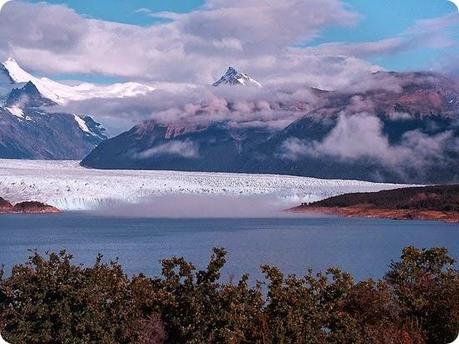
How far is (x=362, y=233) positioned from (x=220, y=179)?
1818 cm

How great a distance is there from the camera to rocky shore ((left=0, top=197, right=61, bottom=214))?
6450cm

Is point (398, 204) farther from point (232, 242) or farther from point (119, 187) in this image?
point (232, 242)

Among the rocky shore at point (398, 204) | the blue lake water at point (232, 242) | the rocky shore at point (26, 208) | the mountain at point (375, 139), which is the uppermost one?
the mountain at point (375, 139)

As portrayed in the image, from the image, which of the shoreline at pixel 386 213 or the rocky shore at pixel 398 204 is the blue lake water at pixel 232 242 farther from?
the rocky shore at pixel 398 204

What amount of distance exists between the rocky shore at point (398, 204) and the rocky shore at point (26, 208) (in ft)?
76.6

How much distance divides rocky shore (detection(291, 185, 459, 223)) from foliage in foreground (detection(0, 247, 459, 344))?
5791cm

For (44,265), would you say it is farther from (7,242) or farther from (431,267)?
(7,242)

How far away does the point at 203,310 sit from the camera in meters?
11.3

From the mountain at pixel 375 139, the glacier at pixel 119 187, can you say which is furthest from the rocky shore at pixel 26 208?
the mountain at pixel 375 139

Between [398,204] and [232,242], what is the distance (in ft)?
117

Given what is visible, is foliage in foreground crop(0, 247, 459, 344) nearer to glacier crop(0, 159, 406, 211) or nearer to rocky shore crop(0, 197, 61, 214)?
glacier crop(0, 159, 406, 211)

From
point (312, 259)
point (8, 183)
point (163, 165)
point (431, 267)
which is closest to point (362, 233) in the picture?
point (312, 259)

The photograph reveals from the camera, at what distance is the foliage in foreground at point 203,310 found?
1103cm

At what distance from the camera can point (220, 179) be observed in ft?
217
